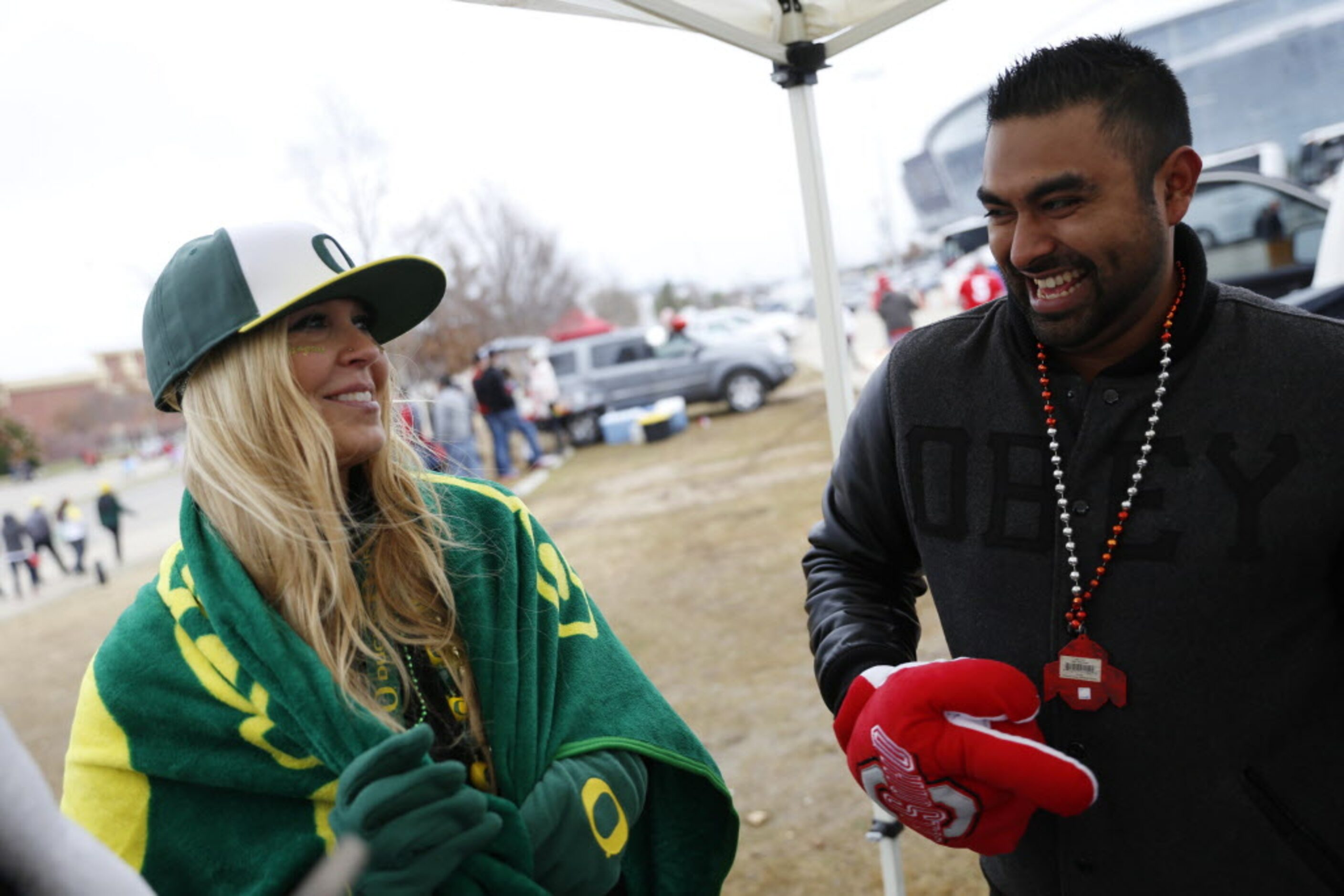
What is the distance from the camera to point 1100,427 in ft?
5.15

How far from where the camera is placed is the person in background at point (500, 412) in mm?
14164

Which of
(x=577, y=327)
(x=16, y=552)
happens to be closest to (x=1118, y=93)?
(x=16, y=552)

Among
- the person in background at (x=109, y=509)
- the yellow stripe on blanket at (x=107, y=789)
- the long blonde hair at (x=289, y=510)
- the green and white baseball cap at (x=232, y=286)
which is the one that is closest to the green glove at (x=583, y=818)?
the long blonde hair at (x=289, y=510)

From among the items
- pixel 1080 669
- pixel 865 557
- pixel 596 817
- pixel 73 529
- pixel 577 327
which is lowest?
pixel 73 529

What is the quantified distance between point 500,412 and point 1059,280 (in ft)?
43.6

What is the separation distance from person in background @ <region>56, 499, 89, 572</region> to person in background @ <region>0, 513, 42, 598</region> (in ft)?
2.07

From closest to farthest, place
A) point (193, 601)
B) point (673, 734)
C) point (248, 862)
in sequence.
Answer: point (248, 862) < point (193, 601) < point (673, 734)

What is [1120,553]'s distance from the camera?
153 centimetres

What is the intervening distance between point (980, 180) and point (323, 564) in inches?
50.0

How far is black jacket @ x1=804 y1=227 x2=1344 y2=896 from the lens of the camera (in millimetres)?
1436

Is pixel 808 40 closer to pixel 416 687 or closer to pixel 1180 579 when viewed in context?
pixel 1180 579

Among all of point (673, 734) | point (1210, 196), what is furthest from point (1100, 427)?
point (1210, 196)

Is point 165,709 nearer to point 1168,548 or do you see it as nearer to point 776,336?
point 1168,548

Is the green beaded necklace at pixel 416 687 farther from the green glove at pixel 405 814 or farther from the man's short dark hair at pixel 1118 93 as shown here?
the man's short dark hair at pixel 1118 93
